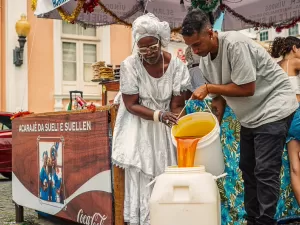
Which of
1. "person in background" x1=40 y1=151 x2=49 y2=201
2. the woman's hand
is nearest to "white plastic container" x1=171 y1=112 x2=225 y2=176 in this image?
the woman's hand

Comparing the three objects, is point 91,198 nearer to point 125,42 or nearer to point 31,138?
point 31,138

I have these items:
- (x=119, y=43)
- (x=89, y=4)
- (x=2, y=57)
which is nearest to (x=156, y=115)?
(x=89, y=4)

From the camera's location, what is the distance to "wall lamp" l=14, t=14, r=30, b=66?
47.3 ft

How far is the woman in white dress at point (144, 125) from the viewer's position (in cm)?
374

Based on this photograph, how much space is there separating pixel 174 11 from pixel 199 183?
4716 mm

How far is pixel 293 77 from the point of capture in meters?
4.45

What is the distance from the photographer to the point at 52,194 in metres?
4.88

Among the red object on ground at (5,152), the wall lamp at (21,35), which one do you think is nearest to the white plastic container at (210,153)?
the red object on ground at (5,152)

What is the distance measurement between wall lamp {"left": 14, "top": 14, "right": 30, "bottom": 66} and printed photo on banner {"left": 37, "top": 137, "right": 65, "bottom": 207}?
32.7ft

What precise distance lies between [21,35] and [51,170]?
1037 centimetres

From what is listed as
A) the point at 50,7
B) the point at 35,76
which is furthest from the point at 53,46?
the point at 50,7

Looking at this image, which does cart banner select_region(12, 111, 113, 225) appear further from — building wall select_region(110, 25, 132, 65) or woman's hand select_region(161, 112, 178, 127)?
building wall select_region(110, 25, 132, 65)

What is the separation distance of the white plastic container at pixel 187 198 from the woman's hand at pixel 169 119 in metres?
0.45

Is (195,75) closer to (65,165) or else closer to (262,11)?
(65,165)
